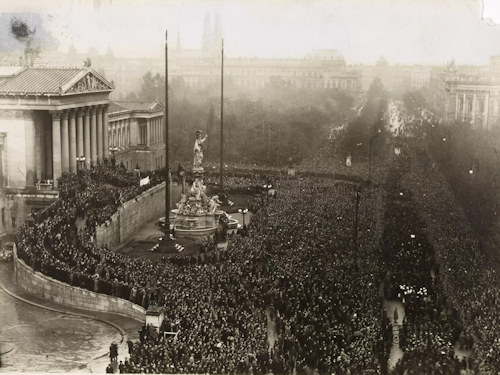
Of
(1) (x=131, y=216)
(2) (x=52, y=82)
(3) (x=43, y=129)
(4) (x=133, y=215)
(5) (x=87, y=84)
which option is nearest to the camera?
(1) (x=131, y=216)

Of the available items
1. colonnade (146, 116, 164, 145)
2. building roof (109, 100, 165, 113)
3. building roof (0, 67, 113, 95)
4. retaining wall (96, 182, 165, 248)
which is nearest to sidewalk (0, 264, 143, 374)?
Answer: retaining wall (96, 182, 165, 248)

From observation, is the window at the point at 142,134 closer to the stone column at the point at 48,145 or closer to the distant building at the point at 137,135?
the distant building at the point at 137,135

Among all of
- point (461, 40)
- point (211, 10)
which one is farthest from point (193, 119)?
point (461, 40)

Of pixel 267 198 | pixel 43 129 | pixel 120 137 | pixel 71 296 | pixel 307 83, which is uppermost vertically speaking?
pixel 307 83

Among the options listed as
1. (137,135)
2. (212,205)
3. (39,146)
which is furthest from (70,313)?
(137,135)

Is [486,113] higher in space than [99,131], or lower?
higher

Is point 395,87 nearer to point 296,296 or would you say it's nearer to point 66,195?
point 296,296

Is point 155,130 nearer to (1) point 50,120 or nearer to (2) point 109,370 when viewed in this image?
(1) point 50,120

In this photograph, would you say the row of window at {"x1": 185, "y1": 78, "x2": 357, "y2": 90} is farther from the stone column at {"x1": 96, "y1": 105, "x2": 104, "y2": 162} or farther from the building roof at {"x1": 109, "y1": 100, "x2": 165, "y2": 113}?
the stone column at {"x1": 96, "y1": 105, "x2": 104, "y2": 162}
